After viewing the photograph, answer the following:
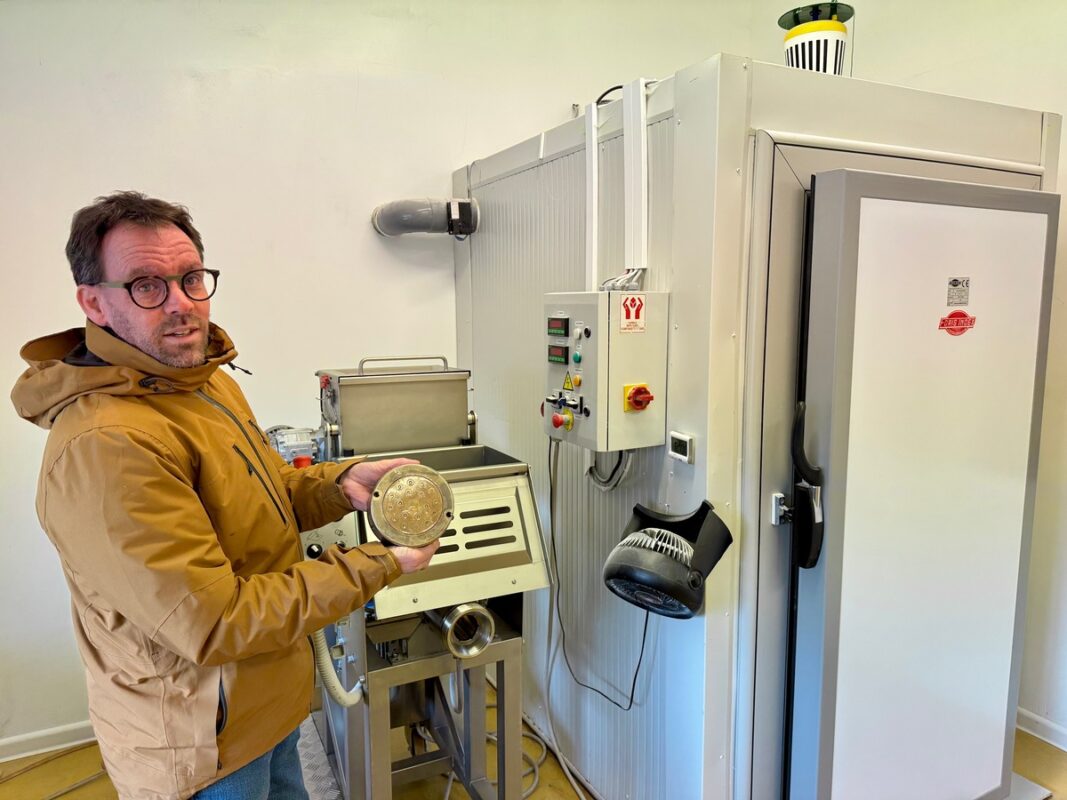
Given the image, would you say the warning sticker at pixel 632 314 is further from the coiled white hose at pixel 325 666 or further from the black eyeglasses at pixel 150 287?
the coiled white hose at pixel 325 666

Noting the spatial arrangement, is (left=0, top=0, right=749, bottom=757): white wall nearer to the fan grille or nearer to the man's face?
the man's face

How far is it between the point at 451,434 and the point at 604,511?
48 centimetres

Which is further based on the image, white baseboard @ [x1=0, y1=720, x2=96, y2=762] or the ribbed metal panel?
white baseboard @ [x1=0, y1=720, x2=96, y2=762]

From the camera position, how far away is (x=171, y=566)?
1019mm

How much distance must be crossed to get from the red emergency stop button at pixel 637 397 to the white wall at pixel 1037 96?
1.48 meters

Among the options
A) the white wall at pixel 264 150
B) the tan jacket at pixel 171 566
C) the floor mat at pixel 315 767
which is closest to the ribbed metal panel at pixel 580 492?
the white wall at pixel 264 150

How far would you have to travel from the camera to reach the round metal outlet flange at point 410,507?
1.29 m

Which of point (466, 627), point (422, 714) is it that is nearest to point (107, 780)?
point (422, 714)

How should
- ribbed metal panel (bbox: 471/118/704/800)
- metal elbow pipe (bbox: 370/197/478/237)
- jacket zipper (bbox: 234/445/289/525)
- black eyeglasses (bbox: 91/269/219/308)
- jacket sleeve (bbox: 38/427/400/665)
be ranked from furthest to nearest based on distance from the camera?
metal elbow pipe (bbox: 370/197/478/237)
ribbed metal panel (bbox: 471/118/704/800)
jacket zipper (bbox: 234/445/289/525)
black eyeglasses (bbox: 91/269/219/308)
jacket sleeve (bbox: 38/427/400/665)

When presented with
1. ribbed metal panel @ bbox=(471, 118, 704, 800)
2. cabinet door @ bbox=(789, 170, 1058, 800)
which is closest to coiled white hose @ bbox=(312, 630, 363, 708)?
ribbed metal panel @ bbox=(471, 118, 704, 800)

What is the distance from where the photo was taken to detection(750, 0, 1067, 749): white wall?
6.84 feet

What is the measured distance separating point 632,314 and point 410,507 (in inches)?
24.8

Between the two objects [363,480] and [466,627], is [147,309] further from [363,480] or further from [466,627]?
[466,627]

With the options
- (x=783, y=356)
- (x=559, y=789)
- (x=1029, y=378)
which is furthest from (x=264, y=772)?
(x=1029, y=378)
